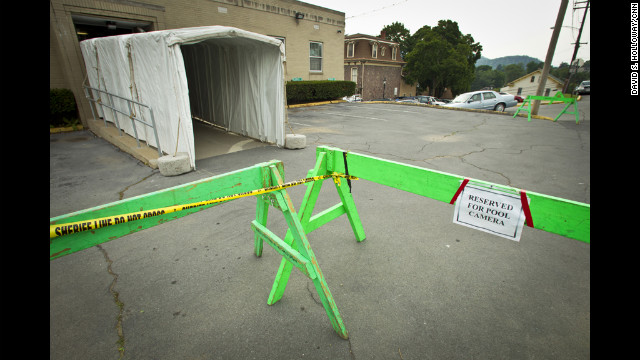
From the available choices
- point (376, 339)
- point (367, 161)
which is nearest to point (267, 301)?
A: point (376, 339)

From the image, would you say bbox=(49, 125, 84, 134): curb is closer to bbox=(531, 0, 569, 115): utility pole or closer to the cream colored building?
the cream colored building

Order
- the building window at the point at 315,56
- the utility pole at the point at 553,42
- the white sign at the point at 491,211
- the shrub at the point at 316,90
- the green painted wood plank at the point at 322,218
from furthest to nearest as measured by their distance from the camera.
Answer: the building window at the point at 315,56 < the shrub at the point at 316,90 < the utility pole at the point at 553,42 < the green painted wood plank at the point at 322,218 < the white sign at the point at 491,211

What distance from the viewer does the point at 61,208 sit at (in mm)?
4055

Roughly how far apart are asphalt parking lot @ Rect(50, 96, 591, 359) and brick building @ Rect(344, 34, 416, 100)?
35.2m

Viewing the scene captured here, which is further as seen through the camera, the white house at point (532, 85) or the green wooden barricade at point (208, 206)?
the white house at point (532, 85)

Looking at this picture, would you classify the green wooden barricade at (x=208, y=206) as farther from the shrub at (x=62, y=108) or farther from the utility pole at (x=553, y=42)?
the utility pole at (x=553, y=42)

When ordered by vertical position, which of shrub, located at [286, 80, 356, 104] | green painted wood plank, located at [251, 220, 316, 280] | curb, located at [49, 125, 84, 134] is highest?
shrub, located at [286, 80, 356, 104]

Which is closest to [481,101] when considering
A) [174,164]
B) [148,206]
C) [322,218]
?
[174,164]

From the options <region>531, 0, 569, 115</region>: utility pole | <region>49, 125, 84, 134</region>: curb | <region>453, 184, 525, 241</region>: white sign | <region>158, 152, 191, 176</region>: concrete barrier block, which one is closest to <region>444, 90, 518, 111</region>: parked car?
<region>531, 0, 569, 115</region>: utility pole

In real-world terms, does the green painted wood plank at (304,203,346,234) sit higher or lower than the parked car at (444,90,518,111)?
lower

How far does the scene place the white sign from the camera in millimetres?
1517

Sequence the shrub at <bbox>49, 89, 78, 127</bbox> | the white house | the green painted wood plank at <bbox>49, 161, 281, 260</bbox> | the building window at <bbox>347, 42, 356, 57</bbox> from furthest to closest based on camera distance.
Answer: the white house, the building window at <bbox>347, 42, 356, 57</bbox>, the shrub at <bbox>49, 89, 78, 127</bbox>, the green painted wood plank at <bbox>49, 161, 281, 260</bbox>

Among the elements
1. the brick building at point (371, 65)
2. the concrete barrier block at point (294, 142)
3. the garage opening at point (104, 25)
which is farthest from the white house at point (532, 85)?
the garage opening at point (104, 25)

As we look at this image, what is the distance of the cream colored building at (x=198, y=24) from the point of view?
9023 mm
